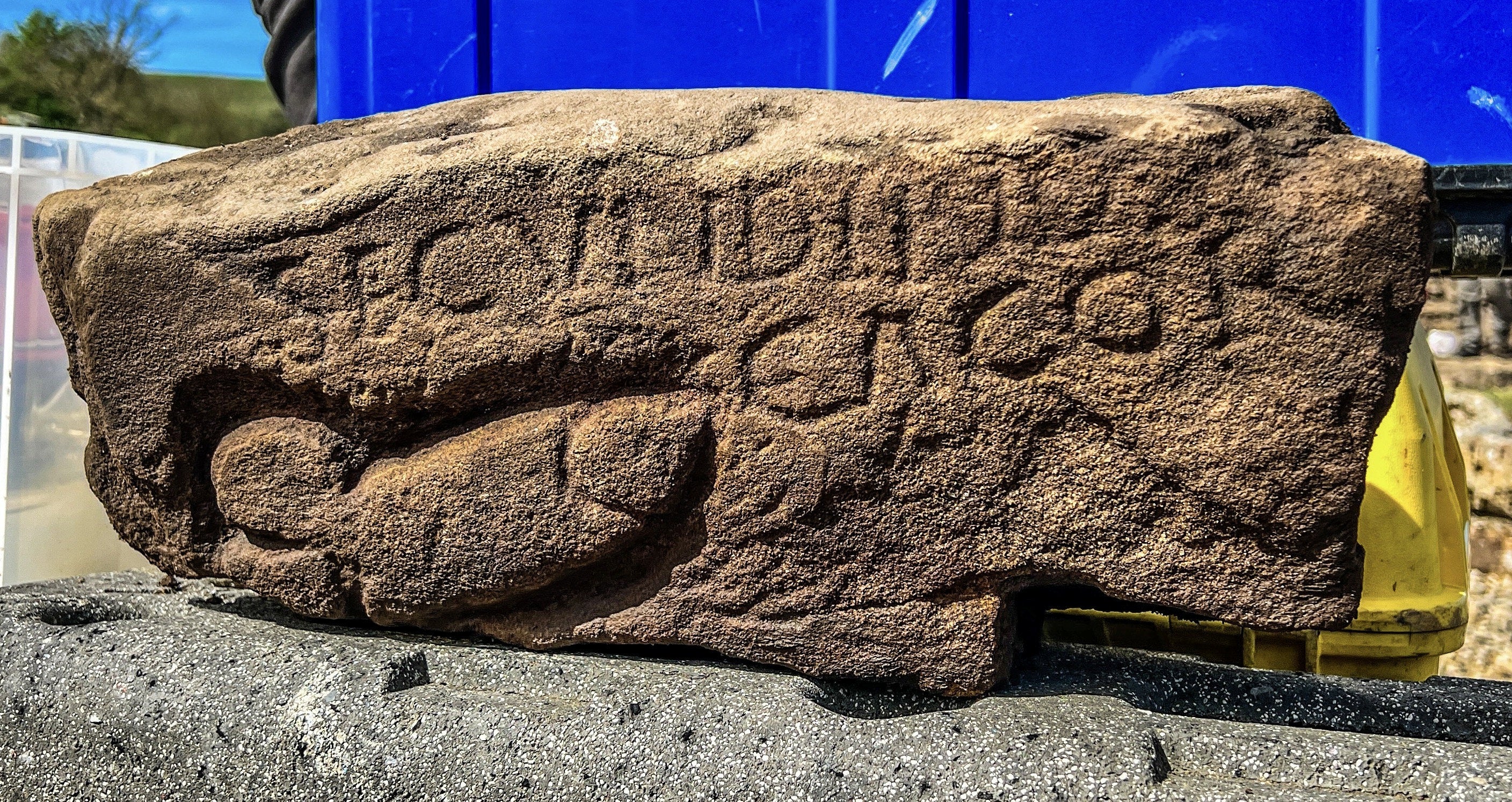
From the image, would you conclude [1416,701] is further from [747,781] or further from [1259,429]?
[747,781]

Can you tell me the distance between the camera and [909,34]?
1887 mm

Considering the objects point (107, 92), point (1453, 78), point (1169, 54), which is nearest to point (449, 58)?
point (1169, 54)

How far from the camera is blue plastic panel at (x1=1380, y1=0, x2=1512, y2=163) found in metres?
1.72

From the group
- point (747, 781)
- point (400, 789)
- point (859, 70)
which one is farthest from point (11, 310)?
point (747, 781)

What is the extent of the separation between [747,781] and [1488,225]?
4.75 ft

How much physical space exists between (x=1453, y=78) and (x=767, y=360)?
1.28 m

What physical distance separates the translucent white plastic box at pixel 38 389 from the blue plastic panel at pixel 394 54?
0.42 meters

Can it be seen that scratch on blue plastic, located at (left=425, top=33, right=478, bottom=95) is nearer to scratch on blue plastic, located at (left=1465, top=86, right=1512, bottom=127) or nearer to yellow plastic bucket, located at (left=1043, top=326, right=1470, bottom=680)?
yellow plastic bucket, located at (left=1043, top=326, right=1470, bottom=680)

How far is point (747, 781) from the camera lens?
1156 millimetres

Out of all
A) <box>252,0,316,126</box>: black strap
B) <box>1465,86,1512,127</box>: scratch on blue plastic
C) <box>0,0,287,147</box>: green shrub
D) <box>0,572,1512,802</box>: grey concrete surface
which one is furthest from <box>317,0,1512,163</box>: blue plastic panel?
<box>0,0,287,147</box>: green shrub

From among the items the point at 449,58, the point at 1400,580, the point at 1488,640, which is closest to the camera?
the point at 1400,580

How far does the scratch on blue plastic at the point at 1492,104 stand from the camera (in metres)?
1.72

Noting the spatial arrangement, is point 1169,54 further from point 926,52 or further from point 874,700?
point 874,700

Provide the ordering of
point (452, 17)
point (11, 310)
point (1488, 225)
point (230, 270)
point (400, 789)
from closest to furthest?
point (400, 789), point (230, 270), point (1488, 225), point (452, 17), point (11, 310)
